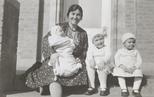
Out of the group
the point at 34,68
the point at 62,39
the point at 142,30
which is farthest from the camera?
the point at 142,30

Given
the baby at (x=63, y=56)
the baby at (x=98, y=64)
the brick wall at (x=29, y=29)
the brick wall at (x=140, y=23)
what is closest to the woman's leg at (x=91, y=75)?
the baby at (x=98, y=64)

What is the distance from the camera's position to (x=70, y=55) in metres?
5.01

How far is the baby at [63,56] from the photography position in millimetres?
4848

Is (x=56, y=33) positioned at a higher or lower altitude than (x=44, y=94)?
higher

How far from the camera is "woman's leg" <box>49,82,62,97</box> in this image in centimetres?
475

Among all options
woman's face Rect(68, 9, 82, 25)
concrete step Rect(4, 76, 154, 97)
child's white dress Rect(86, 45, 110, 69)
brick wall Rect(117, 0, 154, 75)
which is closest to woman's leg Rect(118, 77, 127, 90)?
concrete step Rect(4, 76, 154, 97)

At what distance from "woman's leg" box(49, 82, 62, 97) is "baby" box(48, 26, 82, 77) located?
143 millimetres

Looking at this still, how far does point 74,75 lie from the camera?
4.99m

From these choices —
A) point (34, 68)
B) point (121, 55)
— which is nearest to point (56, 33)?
point (34, 68)

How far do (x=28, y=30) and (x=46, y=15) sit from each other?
554mm

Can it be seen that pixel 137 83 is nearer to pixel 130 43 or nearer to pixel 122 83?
pixel 122 83

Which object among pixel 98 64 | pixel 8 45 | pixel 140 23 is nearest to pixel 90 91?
pixel 98 64

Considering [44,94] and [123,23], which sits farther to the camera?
[123,23]

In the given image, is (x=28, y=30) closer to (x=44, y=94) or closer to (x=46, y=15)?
(x=46, y=15)
